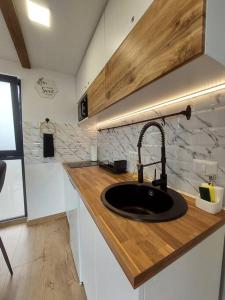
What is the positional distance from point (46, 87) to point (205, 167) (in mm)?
2226

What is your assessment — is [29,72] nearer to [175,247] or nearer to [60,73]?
[60,73]

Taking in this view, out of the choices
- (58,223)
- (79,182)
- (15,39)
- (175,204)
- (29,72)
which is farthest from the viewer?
(58,223)

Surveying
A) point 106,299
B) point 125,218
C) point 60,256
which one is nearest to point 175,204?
point 125,218

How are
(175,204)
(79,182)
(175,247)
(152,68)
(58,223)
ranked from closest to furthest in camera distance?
(175,247), (152,68), (175,204), (79,182), (58,223)

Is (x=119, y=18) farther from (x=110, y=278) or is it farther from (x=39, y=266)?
(x=39, y=266)

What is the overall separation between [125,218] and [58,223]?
6.35 feet

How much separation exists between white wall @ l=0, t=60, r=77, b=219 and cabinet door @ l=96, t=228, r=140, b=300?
176cm

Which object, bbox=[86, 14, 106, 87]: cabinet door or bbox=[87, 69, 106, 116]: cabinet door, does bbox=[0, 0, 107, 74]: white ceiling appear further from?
bbox=[87, 69, 106, 116]: cabinet door

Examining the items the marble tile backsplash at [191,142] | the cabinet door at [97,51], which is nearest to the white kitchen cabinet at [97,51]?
the cabinet door at [97,51]

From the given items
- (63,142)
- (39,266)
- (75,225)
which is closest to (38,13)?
(63,142)

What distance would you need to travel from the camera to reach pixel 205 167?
0.77 metres

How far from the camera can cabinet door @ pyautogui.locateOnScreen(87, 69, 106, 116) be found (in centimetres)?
116

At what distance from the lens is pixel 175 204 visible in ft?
2.44

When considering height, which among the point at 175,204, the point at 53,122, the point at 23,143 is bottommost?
the point at 175,204
